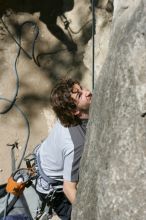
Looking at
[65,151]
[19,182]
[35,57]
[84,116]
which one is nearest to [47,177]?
[19,182]

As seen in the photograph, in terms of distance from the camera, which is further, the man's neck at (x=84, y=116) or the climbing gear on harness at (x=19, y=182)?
the climbing gear on harness at (x=19, y=182)

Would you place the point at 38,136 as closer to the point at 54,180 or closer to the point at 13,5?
the point at 13,5

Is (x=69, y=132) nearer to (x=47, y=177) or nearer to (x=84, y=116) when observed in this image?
(x=84, y=116)

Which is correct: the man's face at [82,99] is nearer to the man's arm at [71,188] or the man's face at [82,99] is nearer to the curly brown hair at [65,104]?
the curly brown hair at [65,104]

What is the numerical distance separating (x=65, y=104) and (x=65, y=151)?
0.28m

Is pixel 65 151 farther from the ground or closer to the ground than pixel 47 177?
farther from the ground

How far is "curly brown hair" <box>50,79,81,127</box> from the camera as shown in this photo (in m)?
3.34

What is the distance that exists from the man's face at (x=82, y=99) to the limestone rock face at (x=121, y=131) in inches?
20.0

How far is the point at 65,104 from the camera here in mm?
3344

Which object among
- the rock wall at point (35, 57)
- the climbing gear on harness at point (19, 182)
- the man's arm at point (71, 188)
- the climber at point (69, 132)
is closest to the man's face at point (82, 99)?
the climber at point (69, 132)

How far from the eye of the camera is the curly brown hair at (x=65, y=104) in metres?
3.34

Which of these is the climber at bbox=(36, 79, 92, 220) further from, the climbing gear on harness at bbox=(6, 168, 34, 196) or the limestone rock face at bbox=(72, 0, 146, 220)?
the limestone rock face at bbox=(72, 0, 146, 220)

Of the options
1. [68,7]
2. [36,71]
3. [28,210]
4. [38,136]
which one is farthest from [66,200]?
[68,7]

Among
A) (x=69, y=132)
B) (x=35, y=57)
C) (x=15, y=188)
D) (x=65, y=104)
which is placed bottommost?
(x=15, y=188)
